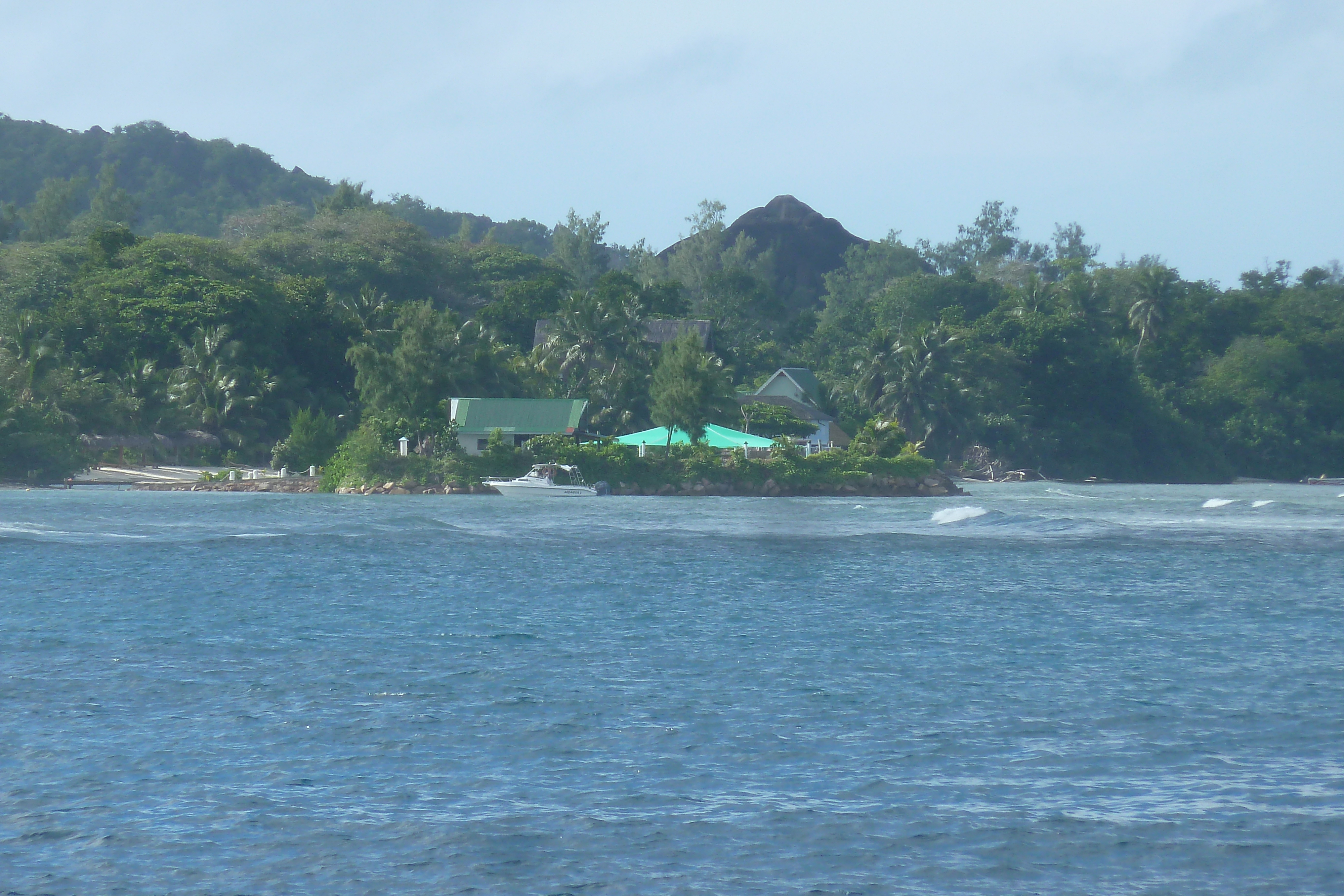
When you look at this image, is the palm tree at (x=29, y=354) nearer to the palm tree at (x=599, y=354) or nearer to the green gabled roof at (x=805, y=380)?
the palm tree at (x=599, y=354)

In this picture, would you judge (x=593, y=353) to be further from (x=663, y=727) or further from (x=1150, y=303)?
(x=663, y=727)

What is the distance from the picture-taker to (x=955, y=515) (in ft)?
155

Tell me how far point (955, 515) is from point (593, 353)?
2646 centimetres

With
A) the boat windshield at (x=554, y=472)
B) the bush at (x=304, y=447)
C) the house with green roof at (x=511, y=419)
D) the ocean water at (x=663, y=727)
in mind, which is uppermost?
the house with green roof at (x=511, y=419)

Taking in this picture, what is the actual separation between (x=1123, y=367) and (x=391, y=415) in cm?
5099

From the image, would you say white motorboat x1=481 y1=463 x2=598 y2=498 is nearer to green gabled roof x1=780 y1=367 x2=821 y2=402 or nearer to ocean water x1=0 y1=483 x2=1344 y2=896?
green gabled roof x1=780 y1=367 x2=821 y2=402

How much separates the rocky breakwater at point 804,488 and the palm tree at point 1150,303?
122ft

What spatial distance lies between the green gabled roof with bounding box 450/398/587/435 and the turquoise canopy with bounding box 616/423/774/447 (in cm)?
274

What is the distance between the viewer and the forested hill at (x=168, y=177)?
172 m

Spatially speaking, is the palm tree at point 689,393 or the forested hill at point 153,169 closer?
the palm tree at point 689,393

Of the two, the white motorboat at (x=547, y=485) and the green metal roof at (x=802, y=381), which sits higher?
the green metal roof at (x=802, y=381)

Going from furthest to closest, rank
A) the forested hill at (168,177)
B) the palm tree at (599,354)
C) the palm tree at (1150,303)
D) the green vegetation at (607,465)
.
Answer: the forested hill at (168,177), the palm tree at (1150,303), the palm tree at (599,354), the green vegetation at (607,465)

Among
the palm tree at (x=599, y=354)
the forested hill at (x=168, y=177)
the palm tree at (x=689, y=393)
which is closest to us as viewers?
the palm tree at (x=689, y=393)

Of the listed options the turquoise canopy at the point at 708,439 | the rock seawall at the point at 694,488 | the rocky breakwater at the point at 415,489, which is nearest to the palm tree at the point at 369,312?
the rock seawall at the point at 694,488
